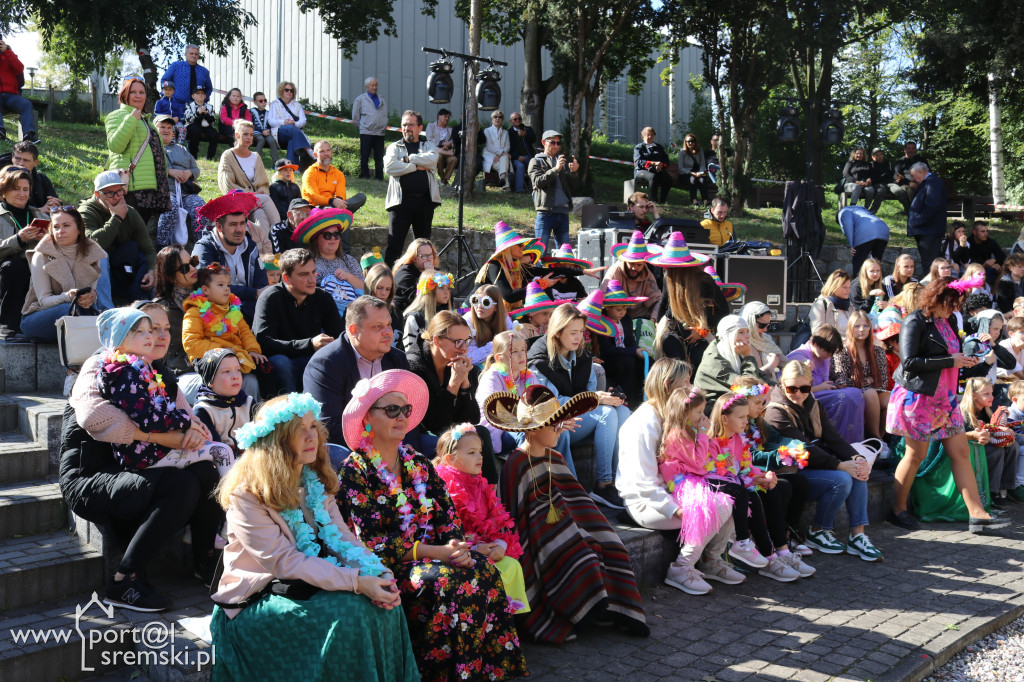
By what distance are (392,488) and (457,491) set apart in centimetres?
47

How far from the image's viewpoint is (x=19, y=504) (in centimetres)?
481

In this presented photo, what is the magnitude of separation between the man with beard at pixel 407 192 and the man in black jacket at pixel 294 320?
377 cm

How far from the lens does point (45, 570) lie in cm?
436

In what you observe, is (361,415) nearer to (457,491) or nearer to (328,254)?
(457,491)

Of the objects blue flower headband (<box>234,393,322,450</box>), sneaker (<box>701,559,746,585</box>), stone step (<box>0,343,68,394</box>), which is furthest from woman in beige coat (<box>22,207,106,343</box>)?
sneaker (<box>701,559,746,585</box>)

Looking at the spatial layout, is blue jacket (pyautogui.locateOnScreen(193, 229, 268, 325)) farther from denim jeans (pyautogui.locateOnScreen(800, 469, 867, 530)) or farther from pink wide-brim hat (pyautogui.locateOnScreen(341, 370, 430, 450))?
denim jeans (pyautogui.locateOnScreen(800, 469, 867, 530))

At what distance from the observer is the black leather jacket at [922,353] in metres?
7.25

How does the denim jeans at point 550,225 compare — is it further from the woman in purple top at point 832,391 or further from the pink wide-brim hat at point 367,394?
the pink wide-brim hat at point 367,394

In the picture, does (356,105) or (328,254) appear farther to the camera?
(356,105)

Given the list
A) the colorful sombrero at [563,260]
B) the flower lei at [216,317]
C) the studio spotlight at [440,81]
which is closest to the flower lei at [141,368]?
the flower lei at [216,317]

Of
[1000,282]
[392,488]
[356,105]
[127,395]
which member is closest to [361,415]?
[392,488]

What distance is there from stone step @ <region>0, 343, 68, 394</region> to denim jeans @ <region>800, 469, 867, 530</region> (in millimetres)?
5038

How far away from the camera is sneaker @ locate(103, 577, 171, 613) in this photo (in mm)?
4289

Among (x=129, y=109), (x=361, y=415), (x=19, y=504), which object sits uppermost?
(x=129, y=109)
